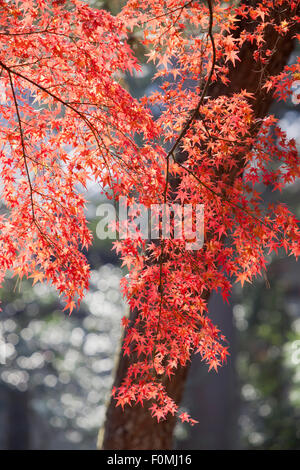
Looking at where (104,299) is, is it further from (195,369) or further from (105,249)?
Result: (195,369)

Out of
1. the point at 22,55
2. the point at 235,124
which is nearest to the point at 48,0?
the point at 22,55

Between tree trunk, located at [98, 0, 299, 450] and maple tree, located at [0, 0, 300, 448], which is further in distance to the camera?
tree trunk, located at [98, 0, 299, 450]

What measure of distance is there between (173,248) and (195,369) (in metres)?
7.04

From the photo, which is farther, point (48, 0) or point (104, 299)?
point (104, 299)

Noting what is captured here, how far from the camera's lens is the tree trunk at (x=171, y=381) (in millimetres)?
3127

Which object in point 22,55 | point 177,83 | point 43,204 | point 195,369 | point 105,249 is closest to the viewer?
point 22,55

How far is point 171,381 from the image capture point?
343 cm

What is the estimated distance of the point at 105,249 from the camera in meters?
12.3

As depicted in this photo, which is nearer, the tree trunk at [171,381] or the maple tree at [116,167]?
the maple tree at [116,167]

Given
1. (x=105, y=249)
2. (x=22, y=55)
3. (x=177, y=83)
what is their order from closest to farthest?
(x=22, y=55) < (x=177, y=83) < (x=105, y=249)

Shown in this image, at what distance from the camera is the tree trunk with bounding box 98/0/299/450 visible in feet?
10.3

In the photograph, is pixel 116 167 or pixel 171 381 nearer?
pixel 116 167

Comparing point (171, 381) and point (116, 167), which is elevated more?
point (116, 167)

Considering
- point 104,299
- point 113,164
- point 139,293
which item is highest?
point 104,299
